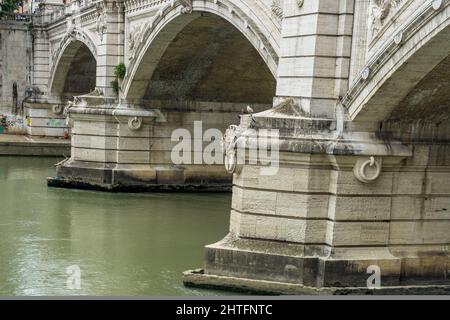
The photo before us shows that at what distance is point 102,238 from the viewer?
15727 mm

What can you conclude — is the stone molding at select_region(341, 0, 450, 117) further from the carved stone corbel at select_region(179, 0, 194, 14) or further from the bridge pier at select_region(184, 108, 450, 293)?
the carved stone corbel at select_region(179, 0, 194, 14)

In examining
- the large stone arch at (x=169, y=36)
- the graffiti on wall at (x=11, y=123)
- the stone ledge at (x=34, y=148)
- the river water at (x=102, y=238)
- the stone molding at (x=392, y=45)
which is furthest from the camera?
the graffiti on wall at (x=11, y=123)

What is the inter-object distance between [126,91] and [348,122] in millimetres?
11450

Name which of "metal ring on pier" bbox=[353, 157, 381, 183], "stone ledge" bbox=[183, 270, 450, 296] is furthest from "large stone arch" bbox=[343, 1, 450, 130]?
"stone ledge" bbox=[183, 270, 450, 296]

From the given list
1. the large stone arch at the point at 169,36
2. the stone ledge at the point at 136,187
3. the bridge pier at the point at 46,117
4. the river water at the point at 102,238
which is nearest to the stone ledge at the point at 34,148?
the bridge pier at the point at 46,117

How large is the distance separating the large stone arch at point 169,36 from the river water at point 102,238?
3132 mm

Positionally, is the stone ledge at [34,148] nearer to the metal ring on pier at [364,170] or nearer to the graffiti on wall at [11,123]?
the graffiti on wall at [11,123]

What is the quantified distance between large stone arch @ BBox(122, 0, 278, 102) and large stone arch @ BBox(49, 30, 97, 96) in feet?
21.6

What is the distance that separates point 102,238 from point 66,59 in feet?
56.3

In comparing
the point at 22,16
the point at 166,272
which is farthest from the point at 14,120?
the point at 166,272

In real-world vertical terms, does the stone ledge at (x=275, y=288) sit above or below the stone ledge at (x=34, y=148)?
below

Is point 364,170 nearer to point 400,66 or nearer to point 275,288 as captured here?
point 400,66

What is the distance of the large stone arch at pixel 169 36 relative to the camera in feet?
45.2
